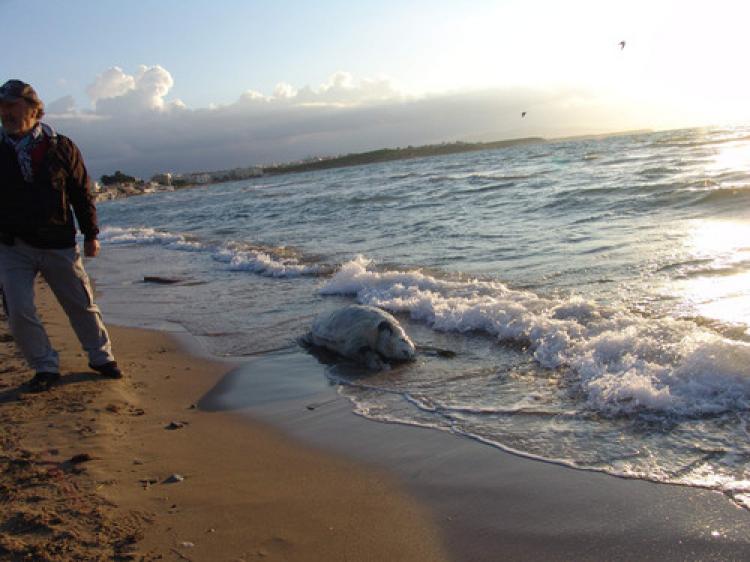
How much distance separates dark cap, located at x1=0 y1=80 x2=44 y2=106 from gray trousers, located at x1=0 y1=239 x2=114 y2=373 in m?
1.00

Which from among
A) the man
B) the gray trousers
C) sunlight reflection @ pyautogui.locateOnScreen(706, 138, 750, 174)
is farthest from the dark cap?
sunlight reflection @ pyautogui.locateOnScreen(706, 138, 750, 174)

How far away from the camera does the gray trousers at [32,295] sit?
434cm

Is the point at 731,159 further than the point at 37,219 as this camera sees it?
Yes

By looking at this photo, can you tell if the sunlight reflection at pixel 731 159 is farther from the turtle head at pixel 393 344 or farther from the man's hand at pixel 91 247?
the man's hand at pixel 91 247

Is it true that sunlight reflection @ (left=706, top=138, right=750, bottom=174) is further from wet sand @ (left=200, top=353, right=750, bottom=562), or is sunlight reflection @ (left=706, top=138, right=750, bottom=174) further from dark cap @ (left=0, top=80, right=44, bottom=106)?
dark cap @ (left=0, top=80, right=44, bottom=106)

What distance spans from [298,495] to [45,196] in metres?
2.88

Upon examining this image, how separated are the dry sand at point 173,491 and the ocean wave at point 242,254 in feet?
19.7

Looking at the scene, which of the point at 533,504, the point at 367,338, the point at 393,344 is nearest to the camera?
the point at 533,504

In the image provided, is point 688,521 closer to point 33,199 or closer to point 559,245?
point 33,199

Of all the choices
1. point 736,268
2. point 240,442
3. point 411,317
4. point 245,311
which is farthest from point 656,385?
point 245,311

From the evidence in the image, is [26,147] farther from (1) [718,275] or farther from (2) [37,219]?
(1) [718,275]

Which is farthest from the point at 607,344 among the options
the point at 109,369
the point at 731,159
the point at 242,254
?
the point at 731,159

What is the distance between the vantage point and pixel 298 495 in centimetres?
300

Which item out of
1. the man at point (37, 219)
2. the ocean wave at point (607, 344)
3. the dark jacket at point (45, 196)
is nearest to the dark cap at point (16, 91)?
the man at point (37, 219)
